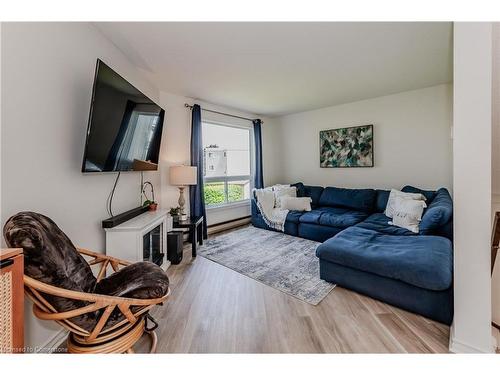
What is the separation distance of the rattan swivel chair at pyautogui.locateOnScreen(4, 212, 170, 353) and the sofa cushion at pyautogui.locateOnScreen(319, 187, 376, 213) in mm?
3480

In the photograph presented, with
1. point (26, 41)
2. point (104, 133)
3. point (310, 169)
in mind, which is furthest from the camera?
point (310, 169)

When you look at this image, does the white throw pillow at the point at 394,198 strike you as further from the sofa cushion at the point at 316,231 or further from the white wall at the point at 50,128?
the white wall at the point at 50,128

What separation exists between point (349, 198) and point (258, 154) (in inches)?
81.7

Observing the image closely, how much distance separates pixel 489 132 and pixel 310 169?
148 inches

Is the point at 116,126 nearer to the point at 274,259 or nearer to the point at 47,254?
the point at 47,254

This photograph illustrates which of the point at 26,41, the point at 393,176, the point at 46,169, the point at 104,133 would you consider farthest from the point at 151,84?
the point at 393,176

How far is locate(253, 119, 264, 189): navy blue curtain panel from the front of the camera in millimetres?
5027

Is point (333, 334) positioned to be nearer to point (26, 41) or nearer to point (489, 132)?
point (489, 132)

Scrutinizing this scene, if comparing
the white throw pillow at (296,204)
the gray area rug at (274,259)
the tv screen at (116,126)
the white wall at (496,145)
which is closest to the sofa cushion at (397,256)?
the white wall at (496,145)

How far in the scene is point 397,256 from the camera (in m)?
1.97

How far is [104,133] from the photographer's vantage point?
1857mm

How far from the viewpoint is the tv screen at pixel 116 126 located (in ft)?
5.67

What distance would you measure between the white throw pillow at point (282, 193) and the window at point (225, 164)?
0.81 metres

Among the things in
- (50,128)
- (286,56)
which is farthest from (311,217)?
(50,128)
